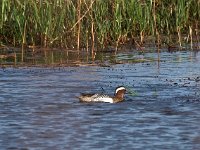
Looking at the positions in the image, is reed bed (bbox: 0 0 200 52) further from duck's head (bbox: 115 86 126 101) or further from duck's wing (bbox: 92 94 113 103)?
duck's wing (bbox: 92 94 113 103)

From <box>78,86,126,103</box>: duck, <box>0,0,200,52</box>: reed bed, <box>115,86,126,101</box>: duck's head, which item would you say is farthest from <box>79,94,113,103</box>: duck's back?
<box>0,0,200,52</box>: reed bed

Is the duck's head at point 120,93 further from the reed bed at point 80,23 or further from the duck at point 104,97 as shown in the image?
the reed bed at point 80,23

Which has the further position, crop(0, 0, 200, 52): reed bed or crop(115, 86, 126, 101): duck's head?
crop(0, 0, 200, 52): reed bed

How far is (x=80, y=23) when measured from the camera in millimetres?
14828

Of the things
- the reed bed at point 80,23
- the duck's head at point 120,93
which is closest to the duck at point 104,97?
the duck's head at point 120,93

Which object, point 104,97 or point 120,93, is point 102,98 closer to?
point 104,97

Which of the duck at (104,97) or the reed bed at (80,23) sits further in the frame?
the reed bed at (80,23)

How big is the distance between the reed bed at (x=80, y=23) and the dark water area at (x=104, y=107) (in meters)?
0.95

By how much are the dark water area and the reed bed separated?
3.12 ft

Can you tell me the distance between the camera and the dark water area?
8328 mm

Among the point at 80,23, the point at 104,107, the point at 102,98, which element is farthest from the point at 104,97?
the point at 80,23

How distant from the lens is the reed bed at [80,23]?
48.3ft

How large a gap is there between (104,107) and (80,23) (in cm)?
482

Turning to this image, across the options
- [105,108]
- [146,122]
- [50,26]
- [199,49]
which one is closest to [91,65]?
[50,26]
